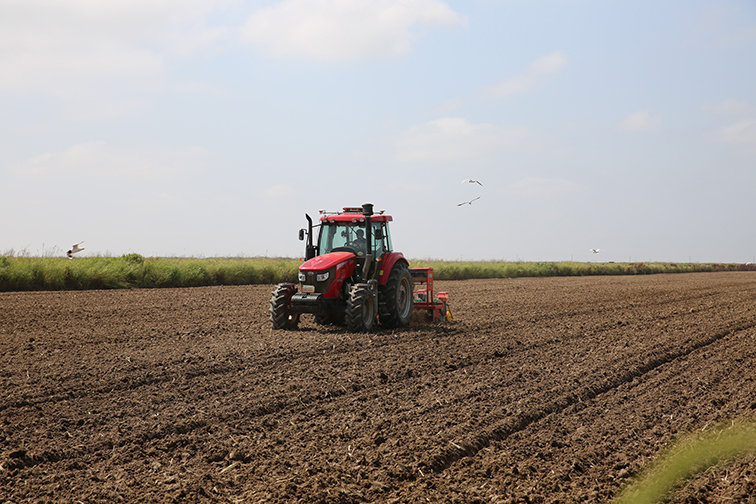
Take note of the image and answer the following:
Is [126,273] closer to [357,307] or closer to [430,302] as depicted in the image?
[430,302]

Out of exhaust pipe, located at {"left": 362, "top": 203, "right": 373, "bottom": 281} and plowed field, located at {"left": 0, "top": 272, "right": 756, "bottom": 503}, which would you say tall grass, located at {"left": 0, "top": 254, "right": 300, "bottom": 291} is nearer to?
plowed field, located at {"left": 0, "top": 272, "right": 756, "bottom": 503}

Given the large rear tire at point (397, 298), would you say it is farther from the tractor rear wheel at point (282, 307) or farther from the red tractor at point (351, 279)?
the tractor rear wheel at point (282, 307)

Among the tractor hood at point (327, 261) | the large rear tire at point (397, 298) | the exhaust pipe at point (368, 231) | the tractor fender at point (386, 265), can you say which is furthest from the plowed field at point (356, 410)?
the exhaust pipe at point (368, 231)

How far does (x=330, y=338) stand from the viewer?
10.1m

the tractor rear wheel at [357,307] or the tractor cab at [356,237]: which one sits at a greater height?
the tractor cab at [356,237]

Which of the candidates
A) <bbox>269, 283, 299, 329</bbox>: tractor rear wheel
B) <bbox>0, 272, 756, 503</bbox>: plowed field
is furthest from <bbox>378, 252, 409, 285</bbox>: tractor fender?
<bbox>269, 283, 299, 329</bbox>: tractor rear wheel

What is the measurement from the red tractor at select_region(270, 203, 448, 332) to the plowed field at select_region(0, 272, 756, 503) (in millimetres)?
407

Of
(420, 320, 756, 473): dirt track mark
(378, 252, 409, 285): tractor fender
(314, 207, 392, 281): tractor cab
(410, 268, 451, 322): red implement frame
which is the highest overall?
(314, 207, 392, 281): tractor cab

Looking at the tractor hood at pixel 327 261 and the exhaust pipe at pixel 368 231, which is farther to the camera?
the exhaust pipe at pixel 368 231

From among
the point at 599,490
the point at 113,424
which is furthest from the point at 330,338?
the point at 599,490

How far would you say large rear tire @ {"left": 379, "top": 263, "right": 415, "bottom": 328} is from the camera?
11.3m

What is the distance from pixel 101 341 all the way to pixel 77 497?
6.41m

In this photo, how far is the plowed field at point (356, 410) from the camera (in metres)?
4.40

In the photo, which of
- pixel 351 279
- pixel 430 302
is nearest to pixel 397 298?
pixel 351 279
